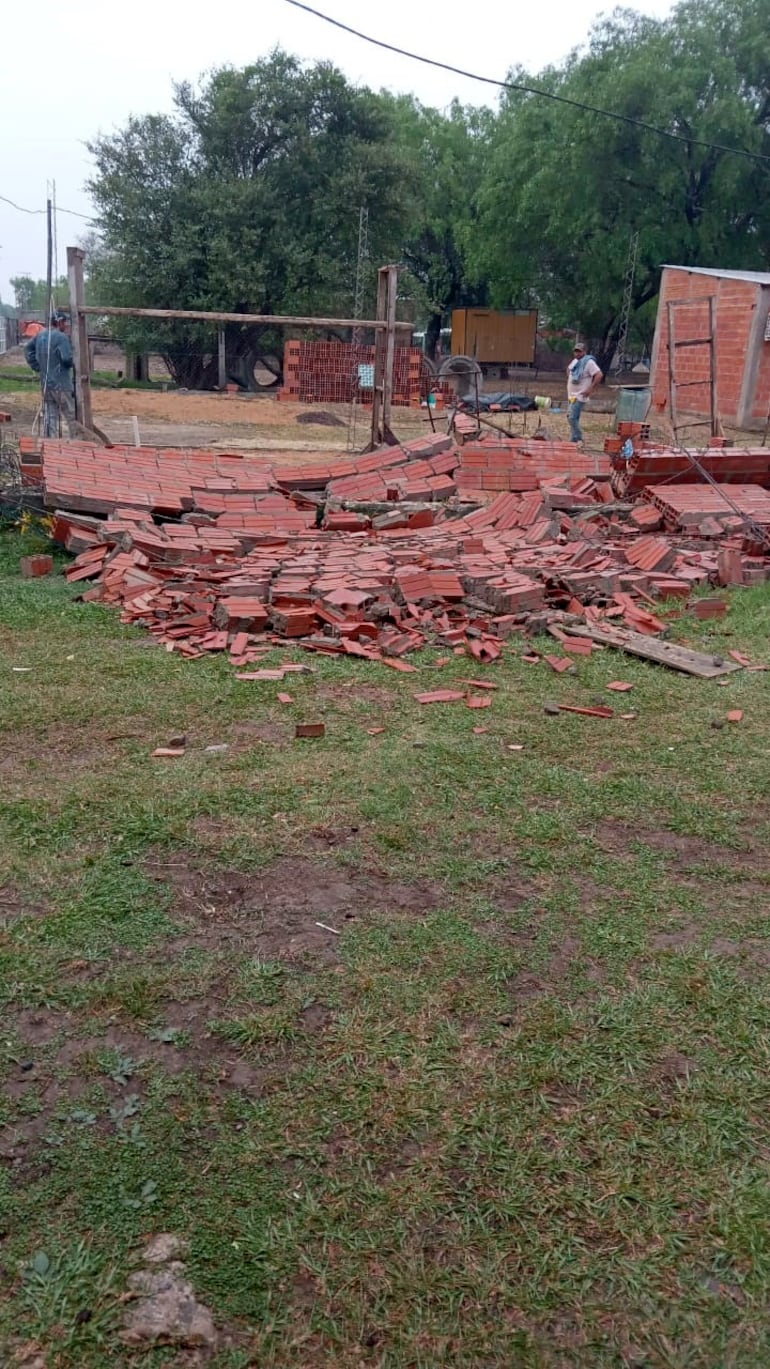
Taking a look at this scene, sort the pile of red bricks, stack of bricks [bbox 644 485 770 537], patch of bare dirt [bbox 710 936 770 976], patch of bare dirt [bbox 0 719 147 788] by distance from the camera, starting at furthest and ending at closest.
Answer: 1. the pile of red bricks
2. stack of bricks [bbox 644 485 770 537]
3. patch of bare dirt [bbox 0 719 147 788]
4. patch of bare dirt [bbox 710 936 770 976]

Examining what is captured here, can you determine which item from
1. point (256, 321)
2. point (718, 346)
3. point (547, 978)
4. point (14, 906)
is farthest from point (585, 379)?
point (14, 906)

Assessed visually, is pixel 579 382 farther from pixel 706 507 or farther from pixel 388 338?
pixel 706 507

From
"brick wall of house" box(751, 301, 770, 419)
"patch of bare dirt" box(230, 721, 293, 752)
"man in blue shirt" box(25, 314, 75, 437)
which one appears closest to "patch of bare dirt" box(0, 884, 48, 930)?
"patch of bare dirt" box(230, 721, 293, 752)

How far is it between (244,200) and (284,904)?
27.5m

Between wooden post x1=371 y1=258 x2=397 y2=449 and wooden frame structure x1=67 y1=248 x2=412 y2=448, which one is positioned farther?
wooden post x1=371 y1=258 x2=397 y2=449

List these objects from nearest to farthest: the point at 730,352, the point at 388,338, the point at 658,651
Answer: the point at 658,651 → the point at 388,338 → the point at 730,352

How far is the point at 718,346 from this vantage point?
2216cm

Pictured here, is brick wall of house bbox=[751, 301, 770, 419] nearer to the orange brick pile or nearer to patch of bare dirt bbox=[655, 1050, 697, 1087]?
the orange brick pile

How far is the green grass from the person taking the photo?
7.16 feet

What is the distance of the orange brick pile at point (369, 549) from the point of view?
6945 millimetres

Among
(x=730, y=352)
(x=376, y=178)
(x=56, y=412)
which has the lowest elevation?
(x=56, y=412)

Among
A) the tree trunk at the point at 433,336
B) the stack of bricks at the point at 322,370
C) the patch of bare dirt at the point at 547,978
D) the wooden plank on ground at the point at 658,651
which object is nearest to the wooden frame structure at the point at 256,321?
the wooden plank on ground at the point at 658,651

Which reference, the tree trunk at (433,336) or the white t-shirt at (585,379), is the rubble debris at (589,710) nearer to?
the white t-shirt at (585,379)

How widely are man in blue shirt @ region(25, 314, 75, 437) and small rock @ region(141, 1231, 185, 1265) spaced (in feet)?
40.7
